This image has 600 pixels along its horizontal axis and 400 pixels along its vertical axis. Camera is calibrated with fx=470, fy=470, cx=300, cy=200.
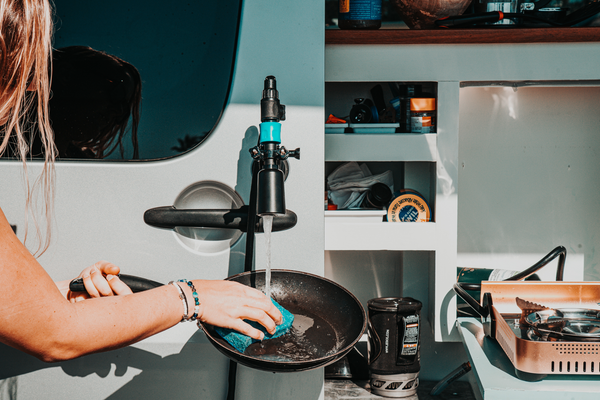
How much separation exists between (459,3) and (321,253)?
3.06 feet

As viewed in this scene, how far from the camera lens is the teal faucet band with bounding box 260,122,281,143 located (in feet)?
2.81

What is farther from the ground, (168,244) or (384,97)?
(384,97)

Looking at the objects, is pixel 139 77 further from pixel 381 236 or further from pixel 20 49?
pixel 381 236

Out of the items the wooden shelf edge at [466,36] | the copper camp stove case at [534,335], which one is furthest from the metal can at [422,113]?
the copper camp stove case at [534,335]

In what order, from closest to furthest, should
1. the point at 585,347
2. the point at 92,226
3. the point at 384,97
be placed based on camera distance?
the point at 92,226
the point at 585,347
the point at 384,97

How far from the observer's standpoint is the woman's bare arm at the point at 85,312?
25.4 inches

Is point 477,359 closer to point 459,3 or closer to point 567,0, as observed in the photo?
point 459,3

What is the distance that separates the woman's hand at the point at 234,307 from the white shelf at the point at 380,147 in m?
0.72

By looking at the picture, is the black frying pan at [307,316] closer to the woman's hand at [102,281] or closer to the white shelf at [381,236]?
the woman's hand at [102,281]

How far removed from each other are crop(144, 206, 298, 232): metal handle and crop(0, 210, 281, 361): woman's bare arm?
0.40 ft

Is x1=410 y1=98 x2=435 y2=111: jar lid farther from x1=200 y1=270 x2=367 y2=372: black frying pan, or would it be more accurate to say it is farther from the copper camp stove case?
x1=200 y1=270 x2=367 y2=372: black frying pan

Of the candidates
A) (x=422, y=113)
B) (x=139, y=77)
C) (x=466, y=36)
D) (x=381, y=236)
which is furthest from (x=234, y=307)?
(x=466, y=36)

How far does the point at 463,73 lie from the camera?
55.9 inches

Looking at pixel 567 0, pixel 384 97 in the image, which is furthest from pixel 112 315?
pixel 567 0
